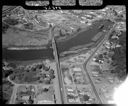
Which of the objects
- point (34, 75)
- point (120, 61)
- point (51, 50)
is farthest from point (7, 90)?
point (120, 61)

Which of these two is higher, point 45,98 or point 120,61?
point 120,61

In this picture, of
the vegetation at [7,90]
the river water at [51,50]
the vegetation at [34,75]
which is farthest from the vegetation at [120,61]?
the vegetation at [7,90]

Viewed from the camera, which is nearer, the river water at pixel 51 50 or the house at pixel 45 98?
the house at pixel 45 98

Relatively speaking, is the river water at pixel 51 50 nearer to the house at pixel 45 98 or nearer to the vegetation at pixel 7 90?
the vegetation at pixel 7 90

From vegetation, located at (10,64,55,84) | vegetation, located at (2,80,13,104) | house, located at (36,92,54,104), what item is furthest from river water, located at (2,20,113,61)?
house, located at (36,92,54,104)

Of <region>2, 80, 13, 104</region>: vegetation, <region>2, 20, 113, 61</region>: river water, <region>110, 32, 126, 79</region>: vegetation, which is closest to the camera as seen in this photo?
<region>2, 80, 13, 104</region>: vegetation

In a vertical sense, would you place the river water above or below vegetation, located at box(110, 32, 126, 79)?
above

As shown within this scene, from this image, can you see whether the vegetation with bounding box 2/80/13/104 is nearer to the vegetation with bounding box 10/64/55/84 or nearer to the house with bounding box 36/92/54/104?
the vegetation with bounding box 10/64/55/84

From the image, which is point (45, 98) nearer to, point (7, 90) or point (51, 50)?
point (7, 90)
